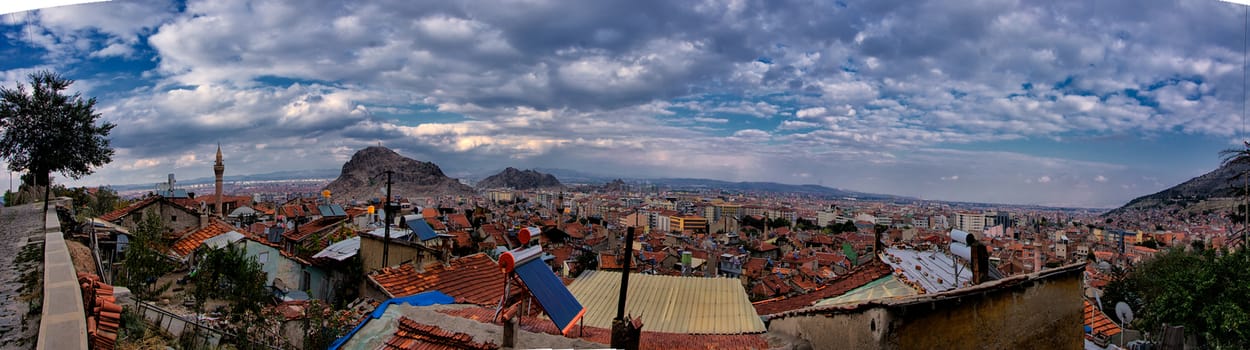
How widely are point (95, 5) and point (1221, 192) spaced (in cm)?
1267

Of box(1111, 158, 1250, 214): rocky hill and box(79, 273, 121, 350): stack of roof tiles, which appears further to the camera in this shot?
box(1111, 158, 1250, 214): rocky hill

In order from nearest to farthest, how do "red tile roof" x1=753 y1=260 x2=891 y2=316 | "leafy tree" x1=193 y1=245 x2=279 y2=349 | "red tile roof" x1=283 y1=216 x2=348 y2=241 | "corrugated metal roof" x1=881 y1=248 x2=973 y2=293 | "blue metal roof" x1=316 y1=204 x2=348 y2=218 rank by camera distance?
"leafy tree" x1=193 y1=245 x2=279 y2=349 → "corrugated metal roof" x1=881 y1=248 x2=973 y2=293 → "red tile roof" x1=753 y1=260 x2=891 y2=316 → "red tile roof" x1=283 y1=216 x2=348 y2=241 → "blue metal roof" x1=316 y1=204 x2=348 y2=218

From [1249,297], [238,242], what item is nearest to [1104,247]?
[1249,297]

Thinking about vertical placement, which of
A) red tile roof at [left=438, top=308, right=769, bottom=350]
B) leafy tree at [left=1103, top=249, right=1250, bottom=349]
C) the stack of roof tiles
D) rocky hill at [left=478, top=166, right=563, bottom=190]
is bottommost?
leafy tree at [left=1103, top=249, right=1250, bottom=349]

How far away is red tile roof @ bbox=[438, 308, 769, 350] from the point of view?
10.2 ft

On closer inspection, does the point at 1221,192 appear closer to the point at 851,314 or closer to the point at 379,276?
the point at 851,314

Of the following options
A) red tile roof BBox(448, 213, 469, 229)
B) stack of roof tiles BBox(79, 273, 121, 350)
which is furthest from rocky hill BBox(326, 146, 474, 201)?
red tile roof BBox(448, 213, 469, 229)

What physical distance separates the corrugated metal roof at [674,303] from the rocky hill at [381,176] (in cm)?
402

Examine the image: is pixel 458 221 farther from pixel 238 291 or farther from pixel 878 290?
pixel 878 290

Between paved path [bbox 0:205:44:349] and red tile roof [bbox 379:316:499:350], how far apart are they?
142 cm

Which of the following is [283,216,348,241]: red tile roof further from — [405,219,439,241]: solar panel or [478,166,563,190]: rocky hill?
[405,219,439,241]: solar panel

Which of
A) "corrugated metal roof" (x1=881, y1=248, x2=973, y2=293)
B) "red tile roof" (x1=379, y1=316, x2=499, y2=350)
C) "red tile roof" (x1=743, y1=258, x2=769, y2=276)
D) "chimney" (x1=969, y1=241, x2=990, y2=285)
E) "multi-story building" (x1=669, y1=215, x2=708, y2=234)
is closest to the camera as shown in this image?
"red tile roof" (x1=379, y1=316, x2=499, y2=350)

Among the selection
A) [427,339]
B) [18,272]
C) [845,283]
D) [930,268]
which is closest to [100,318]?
[427,339]

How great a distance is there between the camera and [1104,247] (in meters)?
24.3
